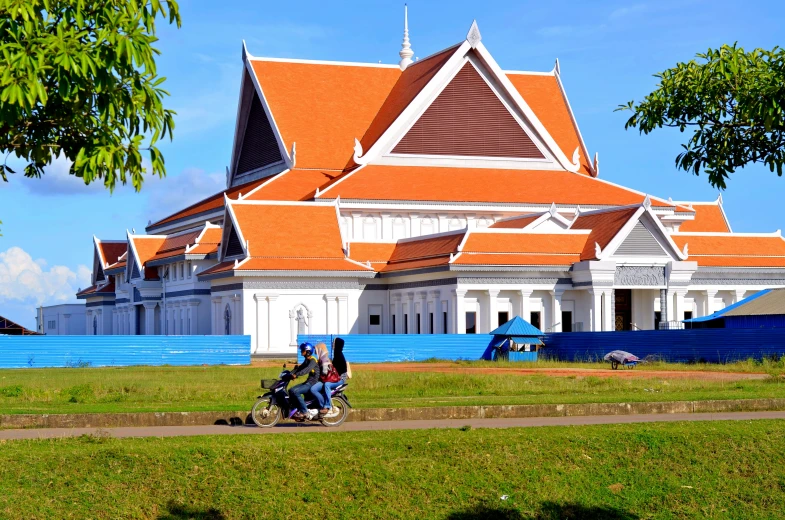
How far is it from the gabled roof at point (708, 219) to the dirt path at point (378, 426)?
180ft

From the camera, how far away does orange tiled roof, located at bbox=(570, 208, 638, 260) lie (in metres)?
58.1

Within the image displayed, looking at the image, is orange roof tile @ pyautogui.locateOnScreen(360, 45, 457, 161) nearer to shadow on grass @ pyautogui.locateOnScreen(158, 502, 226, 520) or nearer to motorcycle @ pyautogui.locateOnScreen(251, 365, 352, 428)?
motorcycle @ pyautogui.locateOnScreen(251, 365, 352, 428)

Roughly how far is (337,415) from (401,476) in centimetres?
415

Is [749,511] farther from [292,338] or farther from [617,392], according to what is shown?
[292,338]

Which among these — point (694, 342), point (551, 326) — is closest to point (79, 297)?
point (551, 326)

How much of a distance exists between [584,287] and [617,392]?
30.5 m

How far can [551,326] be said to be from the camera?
5881 centimetres

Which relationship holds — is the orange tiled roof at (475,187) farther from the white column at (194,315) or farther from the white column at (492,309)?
the white column at (492,309)

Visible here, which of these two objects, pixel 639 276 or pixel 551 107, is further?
pixel 551 107

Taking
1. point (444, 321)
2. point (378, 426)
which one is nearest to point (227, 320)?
point (444, 321)

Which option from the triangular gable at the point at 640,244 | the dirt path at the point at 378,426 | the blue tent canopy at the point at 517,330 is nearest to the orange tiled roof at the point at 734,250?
the triangular gable at the point at 640,244

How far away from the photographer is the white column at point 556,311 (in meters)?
58.7

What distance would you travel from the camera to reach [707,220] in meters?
77.1

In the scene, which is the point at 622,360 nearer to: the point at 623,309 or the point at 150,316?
the point at 623,309
